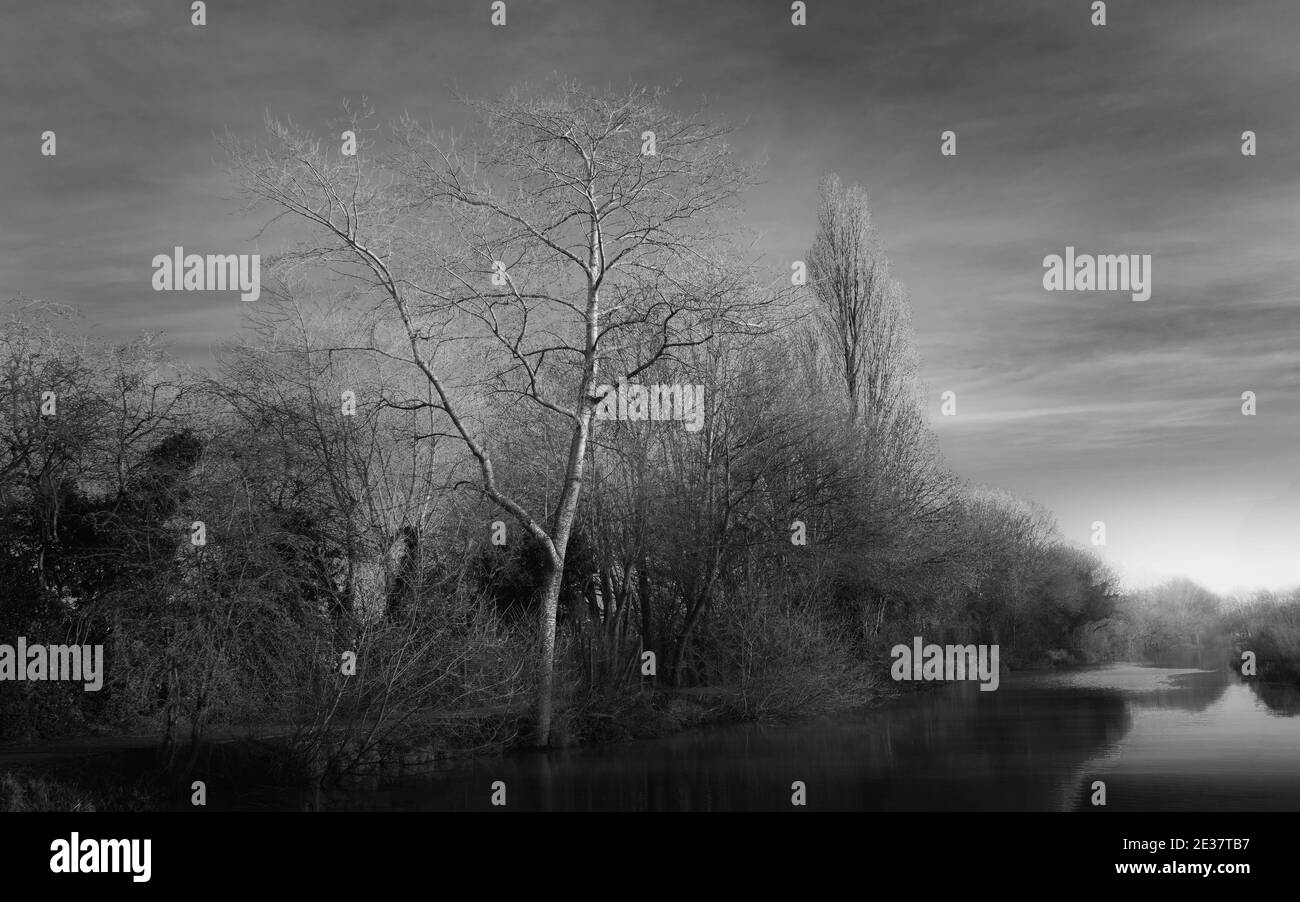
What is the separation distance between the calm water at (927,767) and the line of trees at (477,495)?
58.2 inches

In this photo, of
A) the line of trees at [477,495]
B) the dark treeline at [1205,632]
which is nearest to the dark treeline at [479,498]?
the line of trees at [477,495]

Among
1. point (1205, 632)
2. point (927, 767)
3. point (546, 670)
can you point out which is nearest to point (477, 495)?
point (546, 670)

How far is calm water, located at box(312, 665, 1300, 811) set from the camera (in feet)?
50.8

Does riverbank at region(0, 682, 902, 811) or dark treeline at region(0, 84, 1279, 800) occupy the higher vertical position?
dark treeline at region(0, 84, 1279, 800)

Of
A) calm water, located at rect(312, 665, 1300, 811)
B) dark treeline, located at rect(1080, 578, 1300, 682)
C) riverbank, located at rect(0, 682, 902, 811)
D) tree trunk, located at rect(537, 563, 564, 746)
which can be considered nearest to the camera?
riverbank, located at rect(0, 682, 902, 811)

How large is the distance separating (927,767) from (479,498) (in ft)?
45.7

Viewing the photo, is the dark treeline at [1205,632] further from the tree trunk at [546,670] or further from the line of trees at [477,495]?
the tree trunk at [546,670]

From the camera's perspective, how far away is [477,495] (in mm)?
28531

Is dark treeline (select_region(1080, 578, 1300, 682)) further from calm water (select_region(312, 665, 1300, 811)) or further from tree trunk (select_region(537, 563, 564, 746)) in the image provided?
tree trunk (select_region(537, 563, 564, 746))

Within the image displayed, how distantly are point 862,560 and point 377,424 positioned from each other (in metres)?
13.3

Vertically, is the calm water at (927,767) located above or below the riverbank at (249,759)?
below

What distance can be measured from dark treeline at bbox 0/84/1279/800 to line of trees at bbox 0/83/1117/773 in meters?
0.07

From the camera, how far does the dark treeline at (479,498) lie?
16406 mm

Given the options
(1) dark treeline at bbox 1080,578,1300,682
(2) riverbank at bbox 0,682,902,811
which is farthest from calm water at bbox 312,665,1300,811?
(1) dark treeline at bbox 1080,578,1300,682
